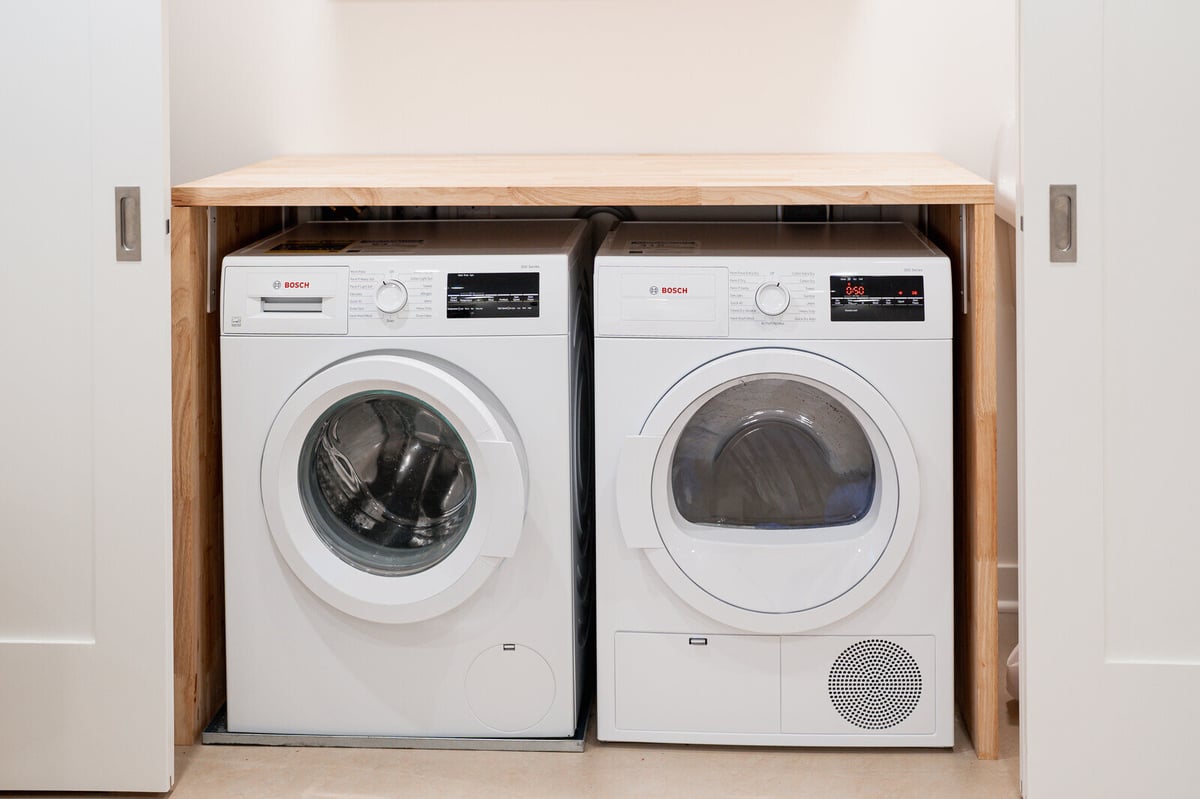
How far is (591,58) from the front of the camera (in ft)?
8.96

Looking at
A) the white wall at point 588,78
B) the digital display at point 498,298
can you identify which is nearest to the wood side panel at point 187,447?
the digital display at point 498,298

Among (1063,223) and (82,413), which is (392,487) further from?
(1063,223)

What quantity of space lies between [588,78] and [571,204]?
2.55 feet

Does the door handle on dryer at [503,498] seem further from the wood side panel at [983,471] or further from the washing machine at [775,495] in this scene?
the wood side panel at [983,471]

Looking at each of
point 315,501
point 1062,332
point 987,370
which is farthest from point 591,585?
point 1062,332

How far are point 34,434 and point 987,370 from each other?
158cm

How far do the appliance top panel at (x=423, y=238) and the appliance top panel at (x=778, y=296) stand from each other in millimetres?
168

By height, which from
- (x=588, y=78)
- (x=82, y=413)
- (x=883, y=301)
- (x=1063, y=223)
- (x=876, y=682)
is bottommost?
(x=876, y=682)

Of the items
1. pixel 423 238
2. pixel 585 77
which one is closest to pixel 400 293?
pixel 423 238

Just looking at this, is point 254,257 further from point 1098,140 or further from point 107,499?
point 1098,140

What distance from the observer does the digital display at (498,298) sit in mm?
2104

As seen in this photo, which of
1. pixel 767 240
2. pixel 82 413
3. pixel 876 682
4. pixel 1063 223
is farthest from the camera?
pixel 767 240

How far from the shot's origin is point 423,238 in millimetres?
2373

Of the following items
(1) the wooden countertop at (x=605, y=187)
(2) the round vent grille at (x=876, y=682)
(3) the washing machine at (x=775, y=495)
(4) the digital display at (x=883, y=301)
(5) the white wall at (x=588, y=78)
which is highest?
(5) the white wall at (x=588, y=78)
